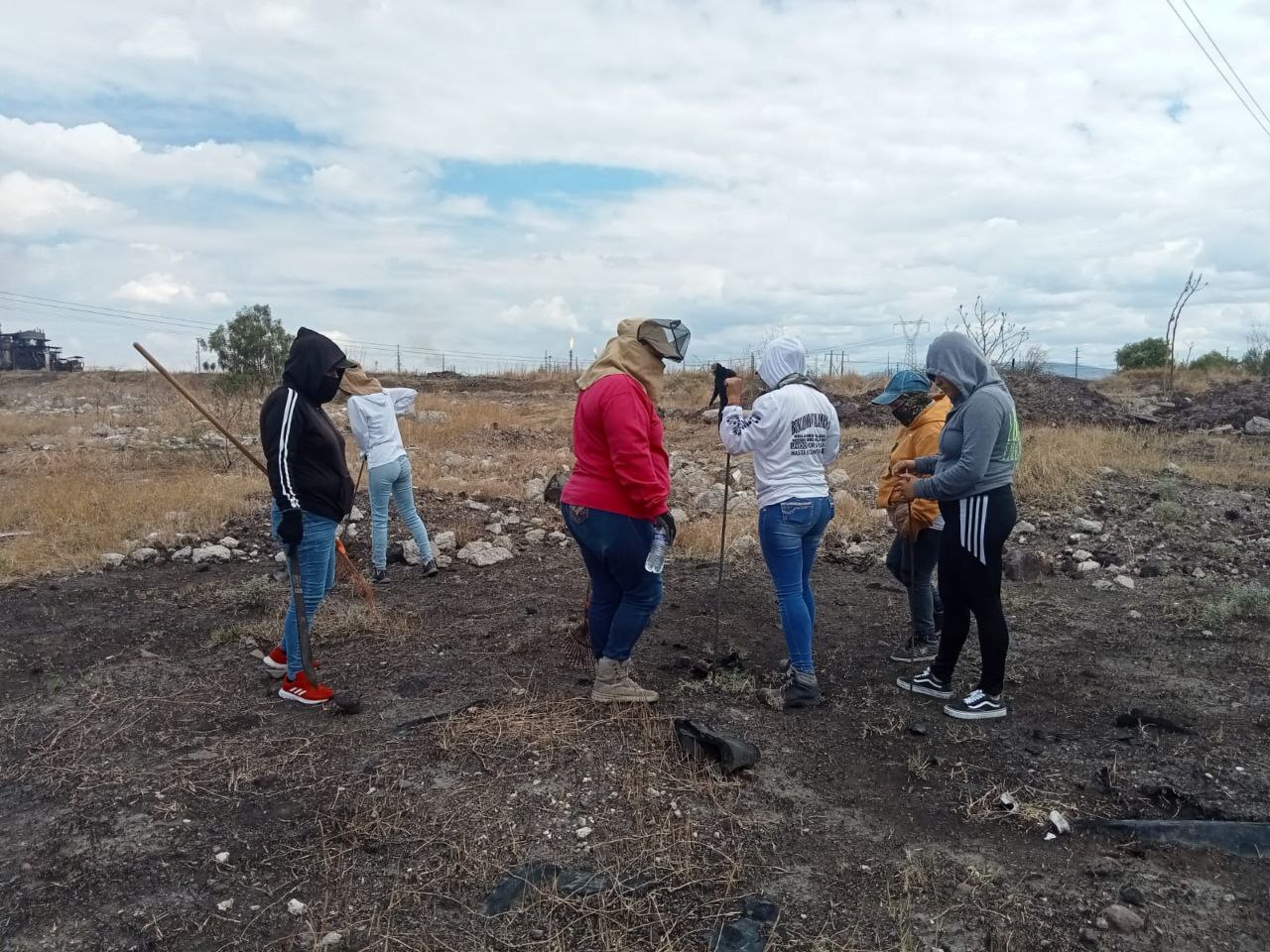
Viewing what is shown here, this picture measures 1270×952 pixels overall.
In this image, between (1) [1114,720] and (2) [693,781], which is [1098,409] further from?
(2) [693,781]

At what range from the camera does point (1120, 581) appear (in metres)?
6.83

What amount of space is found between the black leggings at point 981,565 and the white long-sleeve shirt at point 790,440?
0.61 metres

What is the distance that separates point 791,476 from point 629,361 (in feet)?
3.10

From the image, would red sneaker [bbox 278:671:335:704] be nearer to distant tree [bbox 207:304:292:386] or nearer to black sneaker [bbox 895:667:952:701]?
black sneaker [bbox 895:667:952:701]

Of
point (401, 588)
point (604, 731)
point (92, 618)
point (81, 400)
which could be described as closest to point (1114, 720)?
point (604, 731)

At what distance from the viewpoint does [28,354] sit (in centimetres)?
4284

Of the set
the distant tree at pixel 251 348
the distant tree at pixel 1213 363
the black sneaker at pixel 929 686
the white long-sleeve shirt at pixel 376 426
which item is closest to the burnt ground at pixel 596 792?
the black sneaker at pixel 929 686

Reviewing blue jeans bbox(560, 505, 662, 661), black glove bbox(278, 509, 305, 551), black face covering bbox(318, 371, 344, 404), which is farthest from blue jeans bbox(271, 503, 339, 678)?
blue jeans bbox(560, 505, 662, 661)

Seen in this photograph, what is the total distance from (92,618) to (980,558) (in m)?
5.72

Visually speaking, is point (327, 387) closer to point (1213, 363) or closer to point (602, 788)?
point (602, 788)

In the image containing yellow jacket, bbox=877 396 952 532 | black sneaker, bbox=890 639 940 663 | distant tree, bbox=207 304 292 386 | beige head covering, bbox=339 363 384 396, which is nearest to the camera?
yellow jacket, bbox=877 396 952 532

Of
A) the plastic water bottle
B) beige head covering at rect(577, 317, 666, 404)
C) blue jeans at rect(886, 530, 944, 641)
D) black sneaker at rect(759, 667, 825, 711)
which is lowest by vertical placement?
black sneaker at rect(759, 667, 825, 711)

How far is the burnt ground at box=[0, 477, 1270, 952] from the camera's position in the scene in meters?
2.78

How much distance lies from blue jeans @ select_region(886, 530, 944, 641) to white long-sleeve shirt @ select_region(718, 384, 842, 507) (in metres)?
0.93
